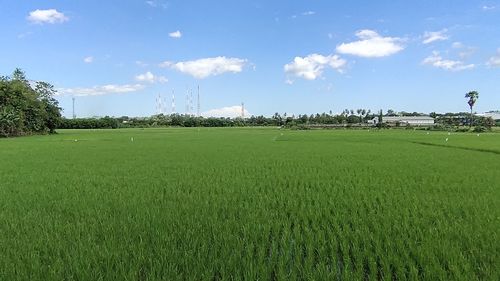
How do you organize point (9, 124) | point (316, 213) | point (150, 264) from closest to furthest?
point (150, 264)
point (316, 213)
point (9, 124)

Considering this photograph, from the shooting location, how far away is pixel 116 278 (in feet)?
12.2

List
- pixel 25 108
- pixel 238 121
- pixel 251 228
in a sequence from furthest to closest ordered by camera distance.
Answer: pixel 238 121, pixel 25 108, pixel 251 228

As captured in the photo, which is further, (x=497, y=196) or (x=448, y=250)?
(x=497, y=196)

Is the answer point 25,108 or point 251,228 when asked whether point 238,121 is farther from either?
point 251,228

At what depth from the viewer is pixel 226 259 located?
4246 mm

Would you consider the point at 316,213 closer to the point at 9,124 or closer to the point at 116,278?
the point at 116,278

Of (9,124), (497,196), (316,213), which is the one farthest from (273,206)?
(9,124)

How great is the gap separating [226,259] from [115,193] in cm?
474

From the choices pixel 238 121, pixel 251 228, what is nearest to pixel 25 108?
pixel 251 228

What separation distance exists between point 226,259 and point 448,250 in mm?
2338

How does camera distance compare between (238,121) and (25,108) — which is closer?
(25,108)

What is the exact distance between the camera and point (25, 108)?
42.7 metres

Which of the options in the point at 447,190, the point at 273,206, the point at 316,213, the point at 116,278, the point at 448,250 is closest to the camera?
the point at 116,278

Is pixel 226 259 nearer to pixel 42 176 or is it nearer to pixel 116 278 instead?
pixel 116 278
